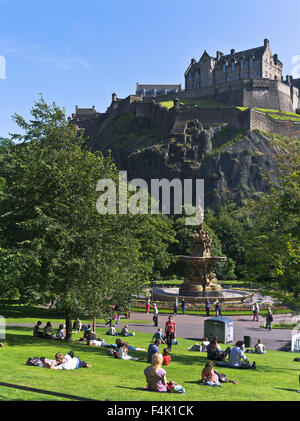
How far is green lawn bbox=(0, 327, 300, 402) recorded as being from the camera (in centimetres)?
928

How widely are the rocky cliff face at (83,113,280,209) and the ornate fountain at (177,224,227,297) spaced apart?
50.9 meters

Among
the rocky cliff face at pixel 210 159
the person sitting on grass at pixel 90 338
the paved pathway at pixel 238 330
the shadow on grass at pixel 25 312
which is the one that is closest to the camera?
the person sitting on grass at pixel 90 338

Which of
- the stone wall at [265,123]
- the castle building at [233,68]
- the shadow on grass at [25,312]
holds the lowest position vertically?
the shadow on grass at [25,312]

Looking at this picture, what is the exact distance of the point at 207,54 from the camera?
127438 millimetres

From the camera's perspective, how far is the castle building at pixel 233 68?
118250 mm

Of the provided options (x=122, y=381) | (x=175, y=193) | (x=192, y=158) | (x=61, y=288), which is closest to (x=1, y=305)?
(x=61, y=288)

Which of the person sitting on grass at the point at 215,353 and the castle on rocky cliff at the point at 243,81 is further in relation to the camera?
the castle on rocky cliff at the point at 243,81

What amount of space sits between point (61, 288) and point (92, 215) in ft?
10.6

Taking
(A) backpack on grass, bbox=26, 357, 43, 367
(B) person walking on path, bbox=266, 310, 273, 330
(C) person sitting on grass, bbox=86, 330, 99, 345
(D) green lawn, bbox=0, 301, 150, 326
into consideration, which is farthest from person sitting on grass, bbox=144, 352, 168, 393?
(B) person walking on path, bbox=266, 310, 273, 330

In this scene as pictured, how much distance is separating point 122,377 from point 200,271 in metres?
27.8

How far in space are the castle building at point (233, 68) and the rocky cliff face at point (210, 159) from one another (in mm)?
24611

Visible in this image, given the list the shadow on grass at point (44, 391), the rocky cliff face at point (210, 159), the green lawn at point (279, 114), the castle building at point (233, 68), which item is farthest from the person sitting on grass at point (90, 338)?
the castle building at point (233, 68)

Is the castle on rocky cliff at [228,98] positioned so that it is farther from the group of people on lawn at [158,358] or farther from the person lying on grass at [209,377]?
the person lying on grass at [209,377]

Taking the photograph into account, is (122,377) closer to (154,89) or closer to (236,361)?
(236,361)
